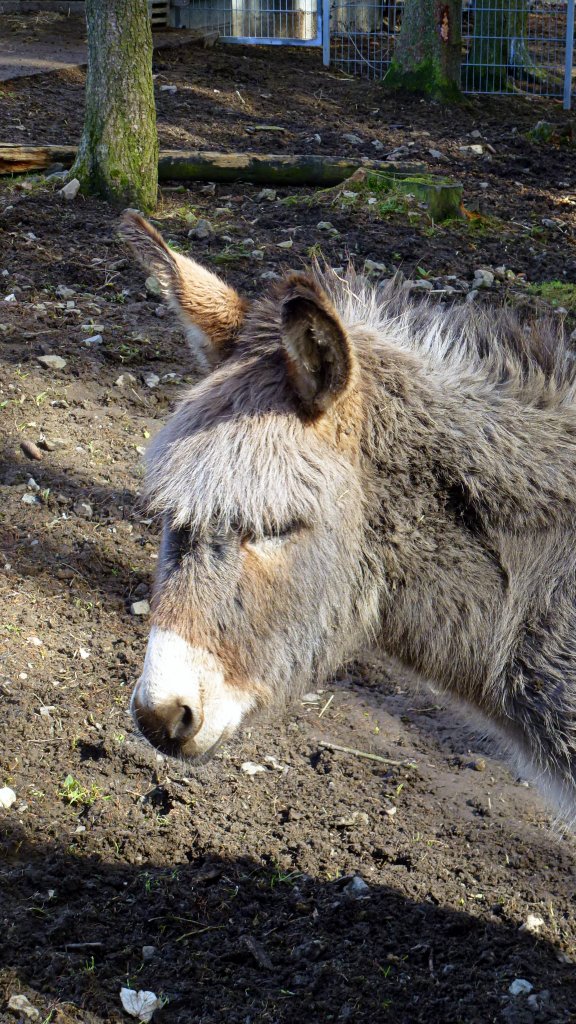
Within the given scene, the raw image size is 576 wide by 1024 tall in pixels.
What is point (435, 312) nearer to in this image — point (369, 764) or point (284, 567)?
point (284, 567)

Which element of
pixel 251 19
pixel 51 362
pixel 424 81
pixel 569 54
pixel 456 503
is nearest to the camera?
pixel 456 503

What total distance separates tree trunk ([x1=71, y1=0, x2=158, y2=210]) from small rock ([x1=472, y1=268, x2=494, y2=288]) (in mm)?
2803

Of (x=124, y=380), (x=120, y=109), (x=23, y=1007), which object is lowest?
(x=23, y=1007)

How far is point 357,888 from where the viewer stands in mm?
3381

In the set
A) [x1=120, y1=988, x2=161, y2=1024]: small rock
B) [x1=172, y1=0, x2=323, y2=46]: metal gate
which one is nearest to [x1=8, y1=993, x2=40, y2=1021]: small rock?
[x1=120, y1=988, x2=161, y2=1024]: small rock

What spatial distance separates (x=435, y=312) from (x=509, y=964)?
2134mm

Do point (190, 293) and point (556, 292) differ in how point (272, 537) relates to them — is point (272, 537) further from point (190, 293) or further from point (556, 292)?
point (556, 292)

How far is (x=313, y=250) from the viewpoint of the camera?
7.13 meters

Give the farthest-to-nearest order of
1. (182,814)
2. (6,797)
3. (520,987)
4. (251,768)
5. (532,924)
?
(251,768)
(182,814)
(6,797)
(532,924)
(520,987)

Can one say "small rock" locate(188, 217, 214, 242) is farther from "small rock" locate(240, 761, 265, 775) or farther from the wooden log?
"small rock" locate(240, 761, 265, 775)

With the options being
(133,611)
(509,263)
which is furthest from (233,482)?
(509,263)

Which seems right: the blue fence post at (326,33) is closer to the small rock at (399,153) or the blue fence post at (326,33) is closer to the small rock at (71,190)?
the small rock at (399,153)

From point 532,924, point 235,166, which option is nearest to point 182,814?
point 532,924

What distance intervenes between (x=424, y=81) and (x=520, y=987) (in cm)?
1245
